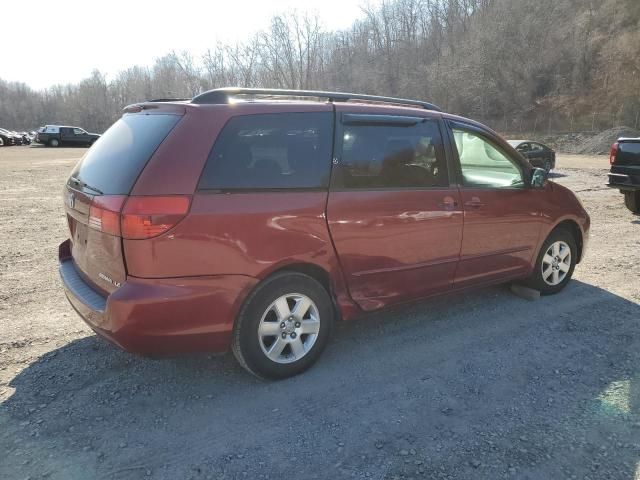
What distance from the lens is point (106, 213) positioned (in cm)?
280

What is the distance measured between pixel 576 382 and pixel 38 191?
526 inches

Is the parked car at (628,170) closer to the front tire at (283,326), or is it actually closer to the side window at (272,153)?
the side window at (272,153)

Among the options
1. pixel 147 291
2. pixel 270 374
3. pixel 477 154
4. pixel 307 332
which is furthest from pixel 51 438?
pixel 477 154

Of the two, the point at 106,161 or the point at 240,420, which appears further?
the point at 106,161

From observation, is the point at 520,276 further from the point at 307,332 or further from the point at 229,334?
the point at 229,334

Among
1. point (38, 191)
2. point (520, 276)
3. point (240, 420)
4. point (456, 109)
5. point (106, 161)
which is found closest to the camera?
point (240, 420)

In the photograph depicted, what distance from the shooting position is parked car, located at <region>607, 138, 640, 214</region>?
8.82 m

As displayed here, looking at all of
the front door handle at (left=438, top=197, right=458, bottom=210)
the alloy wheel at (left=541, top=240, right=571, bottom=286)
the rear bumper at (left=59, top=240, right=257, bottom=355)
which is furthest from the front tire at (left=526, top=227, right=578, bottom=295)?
the rear bumper at (left=59, top=240, right=257, bottom=355)

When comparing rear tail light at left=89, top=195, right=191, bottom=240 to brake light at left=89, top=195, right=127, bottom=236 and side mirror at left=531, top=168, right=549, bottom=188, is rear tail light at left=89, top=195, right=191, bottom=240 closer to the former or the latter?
brake light at left=89, top=195, right=127, bottom=236

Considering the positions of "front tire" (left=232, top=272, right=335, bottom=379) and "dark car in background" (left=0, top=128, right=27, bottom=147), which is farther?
"dark car in background" (left=0, top=128, right=27, bottom=147)

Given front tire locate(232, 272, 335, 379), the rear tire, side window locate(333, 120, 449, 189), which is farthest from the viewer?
the rear tire

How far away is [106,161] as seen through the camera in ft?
10.3

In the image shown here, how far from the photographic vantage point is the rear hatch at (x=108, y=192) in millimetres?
2799

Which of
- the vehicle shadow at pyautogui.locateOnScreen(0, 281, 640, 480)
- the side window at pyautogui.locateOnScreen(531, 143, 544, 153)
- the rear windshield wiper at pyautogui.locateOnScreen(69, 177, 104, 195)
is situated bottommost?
the vehicle shadow at pyautogui.locateOnScreen(0, 281, 640, 480)
